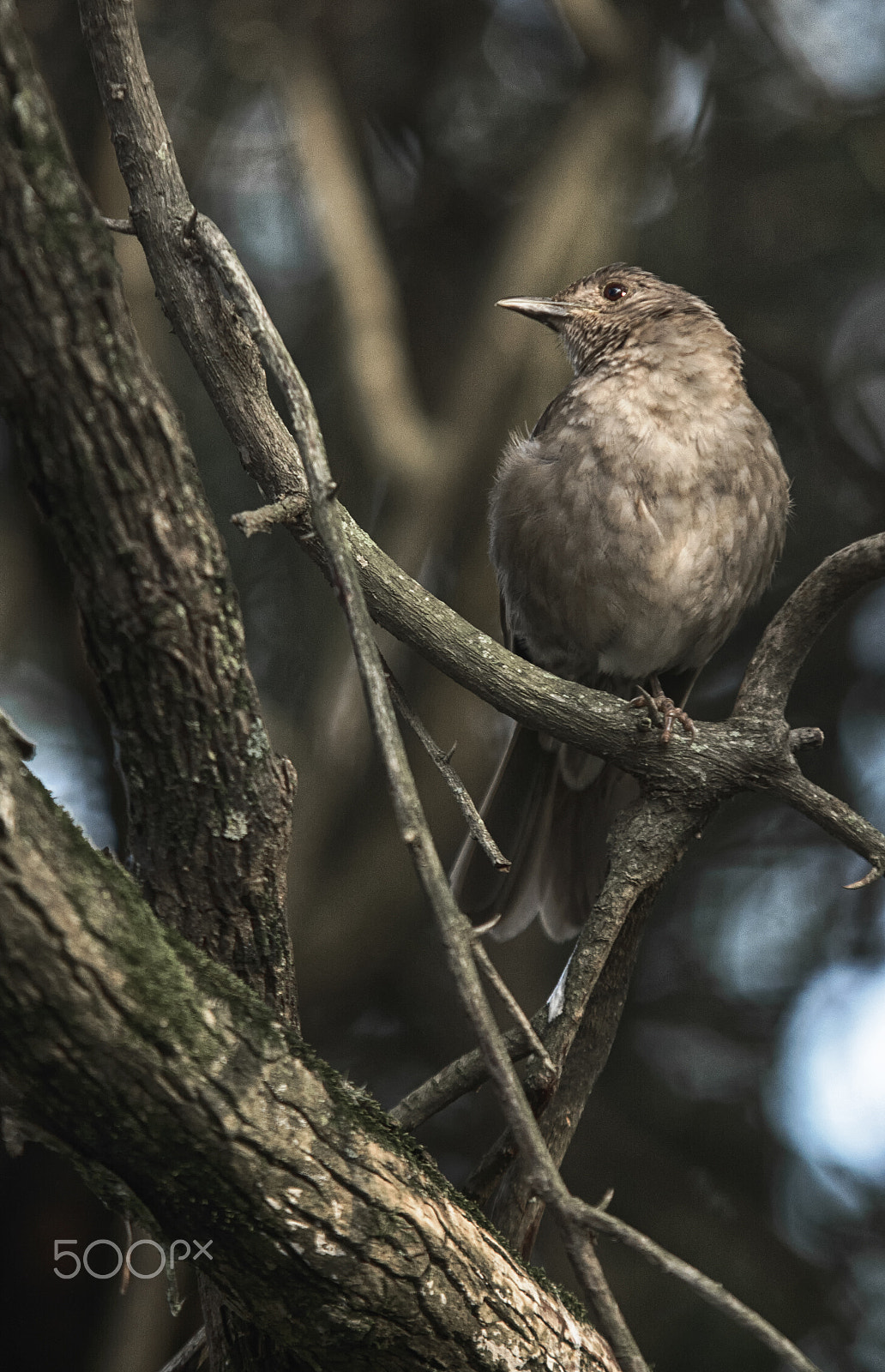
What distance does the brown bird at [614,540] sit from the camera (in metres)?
3.71

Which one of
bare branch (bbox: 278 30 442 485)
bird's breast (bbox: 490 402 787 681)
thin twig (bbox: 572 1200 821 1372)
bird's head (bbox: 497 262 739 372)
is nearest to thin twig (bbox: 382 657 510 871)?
thin twig (bbox: 572 1200 821 1372)

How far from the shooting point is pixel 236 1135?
1854 mm

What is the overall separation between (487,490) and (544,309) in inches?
48.5

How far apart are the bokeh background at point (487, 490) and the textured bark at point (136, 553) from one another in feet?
8.90

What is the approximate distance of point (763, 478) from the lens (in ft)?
12.5

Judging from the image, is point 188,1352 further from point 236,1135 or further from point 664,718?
point 664,718

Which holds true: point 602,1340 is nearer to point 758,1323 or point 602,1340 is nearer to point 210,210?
point 758,1323

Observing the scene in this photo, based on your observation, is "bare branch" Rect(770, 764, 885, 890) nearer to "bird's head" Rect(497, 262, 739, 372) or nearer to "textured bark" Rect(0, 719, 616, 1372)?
"textured bark" Rect(0, 719, 616, 1372)

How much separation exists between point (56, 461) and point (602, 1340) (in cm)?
189

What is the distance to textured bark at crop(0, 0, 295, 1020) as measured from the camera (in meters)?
1.56

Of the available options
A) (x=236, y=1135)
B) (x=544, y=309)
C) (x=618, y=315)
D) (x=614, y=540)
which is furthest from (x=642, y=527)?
(x=236, y=1135)

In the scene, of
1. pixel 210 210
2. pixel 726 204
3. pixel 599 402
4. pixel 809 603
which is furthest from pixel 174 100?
pixel 809 603

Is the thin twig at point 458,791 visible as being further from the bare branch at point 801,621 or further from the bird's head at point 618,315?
the bird's head at point 618,315

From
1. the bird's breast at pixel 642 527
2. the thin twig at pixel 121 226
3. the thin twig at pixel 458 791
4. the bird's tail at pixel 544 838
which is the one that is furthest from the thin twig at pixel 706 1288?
the bird's breast at pixel 642 527
